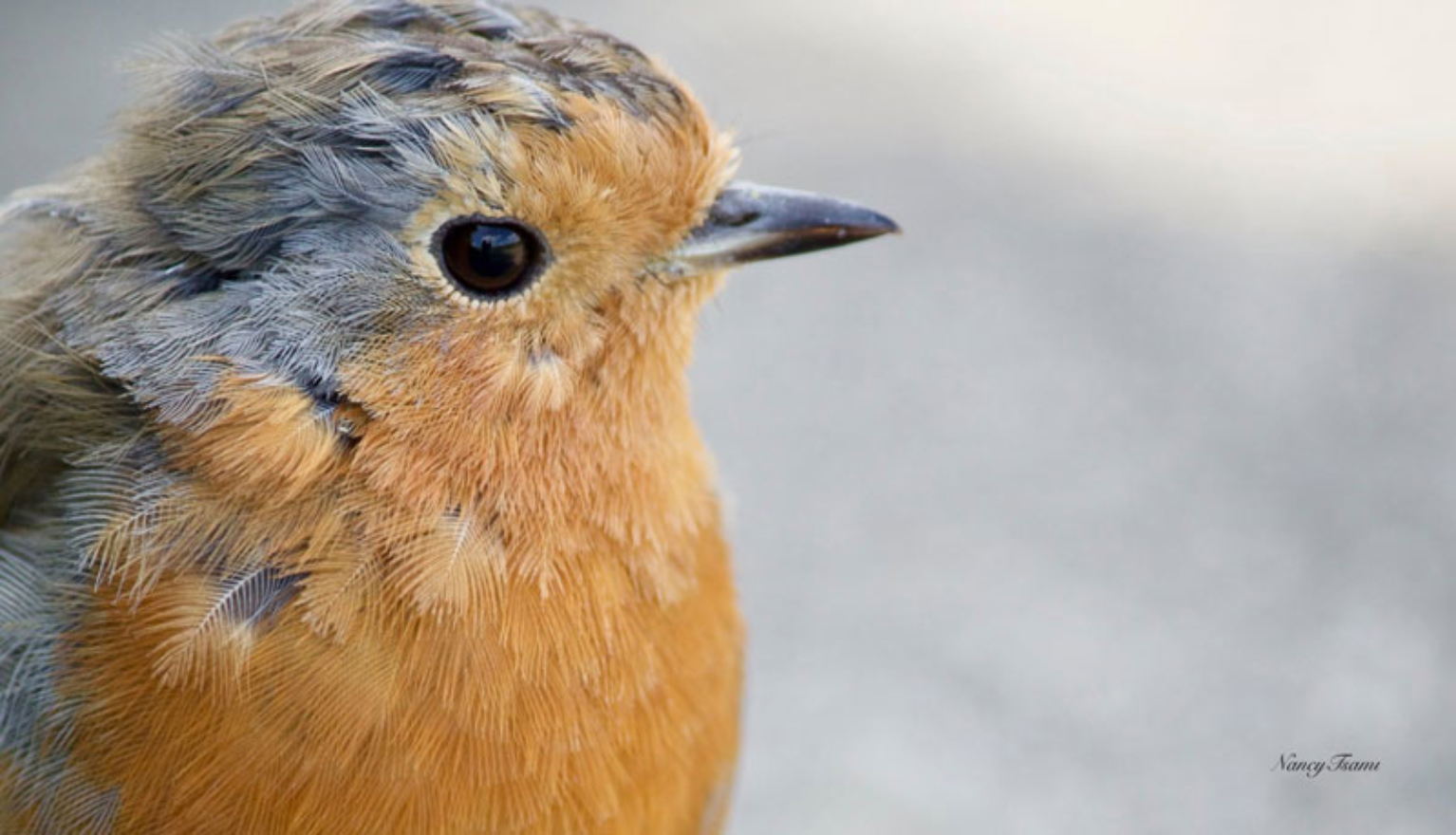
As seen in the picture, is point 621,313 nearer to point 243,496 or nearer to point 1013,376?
point 243,496

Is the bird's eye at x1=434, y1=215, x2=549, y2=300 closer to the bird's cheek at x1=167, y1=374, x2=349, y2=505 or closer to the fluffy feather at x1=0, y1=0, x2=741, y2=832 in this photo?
the fluffy feather at x1=0, y1=0, x2=741, y2=832

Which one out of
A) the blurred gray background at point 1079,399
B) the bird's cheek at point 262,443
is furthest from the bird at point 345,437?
the blurred gray background at point 1079,399

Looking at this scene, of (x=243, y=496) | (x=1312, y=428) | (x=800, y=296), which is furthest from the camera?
(x=800, y=296)

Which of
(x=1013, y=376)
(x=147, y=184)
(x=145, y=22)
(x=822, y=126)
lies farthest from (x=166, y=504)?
(x=145, y=22)

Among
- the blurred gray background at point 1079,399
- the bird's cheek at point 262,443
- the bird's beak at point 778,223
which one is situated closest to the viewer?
the bird's cheek at point 262,443

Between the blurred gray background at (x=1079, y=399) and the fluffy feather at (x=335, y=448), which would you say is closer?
the fluffy feather at (x=335, y=448)

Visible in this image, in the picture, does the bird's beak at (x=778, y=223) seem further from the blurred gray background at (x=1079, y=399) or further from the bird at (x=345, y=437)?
the blurred gray background at (x=1079, y=399)

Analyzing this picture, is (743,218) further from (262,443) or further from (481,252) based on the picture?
(262,443)
